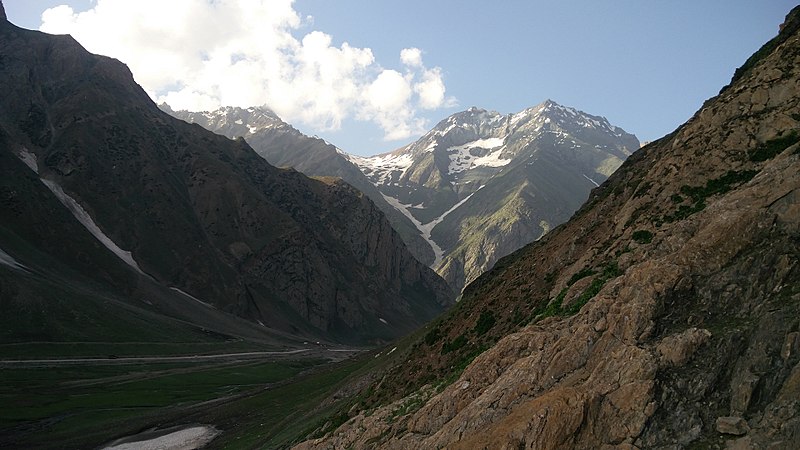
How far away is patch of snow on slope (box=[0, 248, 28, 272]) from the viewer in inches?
5655

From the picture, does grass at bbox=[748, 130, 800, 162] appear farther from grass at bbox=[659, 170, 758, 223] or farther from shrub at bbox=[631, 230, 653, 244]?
→ shrub at bbox=[631, 230, 653, 244]

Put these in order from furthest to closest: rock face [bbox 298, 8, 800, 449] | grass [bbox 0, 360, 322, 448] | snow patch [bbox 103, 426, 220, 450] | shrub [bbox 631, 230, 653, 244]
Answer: grass [bbox 0, 360, 322, 448] → snow patch [bbox 103, 426, 220, 450] → shrub [bbox 631, 230, 653, 244] → rock face [bbox 298, 8, 800, 449]

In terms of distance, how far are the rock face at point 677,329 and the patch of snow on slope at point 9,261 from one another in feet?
→ 507

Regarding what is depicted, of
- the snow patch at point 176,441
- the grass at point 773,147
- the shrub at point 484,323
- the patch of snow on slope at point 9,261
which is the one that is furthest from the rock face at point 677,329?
the patch of snow on slope at point 9,261

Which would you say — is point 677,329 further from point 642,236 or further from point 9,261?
point 9,261

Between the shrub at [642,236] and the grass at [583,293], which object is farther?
the shrub at [642,236]

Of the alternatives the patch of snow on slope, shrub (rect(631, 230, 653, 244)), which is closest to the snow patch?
shrub (rect(631, 230, 653, 244))

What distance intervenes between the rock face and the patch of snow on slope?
507ft

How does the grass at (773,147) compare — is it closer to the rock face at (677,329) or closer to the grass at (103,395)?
the rock face at (677,329)

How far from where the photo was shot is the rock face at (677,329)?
1524 cm

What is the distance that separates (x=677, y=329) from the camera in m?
17.7

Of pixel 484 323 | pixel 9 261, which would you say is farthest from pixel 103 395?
pixel 9 261

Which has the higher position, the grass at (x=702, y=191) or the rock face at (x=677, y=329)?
the grass at (x=702, y=191)

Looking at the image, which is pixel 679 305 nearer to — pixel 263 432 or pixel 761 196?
pixel 761 196
